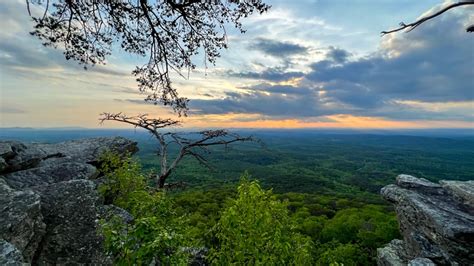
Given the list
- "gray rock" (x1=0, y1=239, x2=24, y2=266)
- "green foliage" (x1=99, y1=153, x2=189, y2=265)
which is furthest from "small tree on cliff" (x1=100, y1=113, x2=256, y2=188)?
"gray rock" (x1=0, y1=239, x2=24, y2=266)

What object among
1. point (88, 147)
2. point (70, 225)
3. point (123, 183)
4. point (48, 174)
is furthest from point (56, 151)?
point (70, 225)

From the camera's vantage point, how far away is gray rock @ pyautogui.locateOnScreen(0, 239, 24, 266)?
25.1ft

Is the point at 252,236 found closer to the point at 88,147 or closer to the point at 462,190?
the point at 88,147

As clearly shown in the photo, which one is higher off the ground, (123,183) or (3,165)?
(3,165)

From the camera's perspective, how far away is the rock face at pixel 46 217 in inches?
374

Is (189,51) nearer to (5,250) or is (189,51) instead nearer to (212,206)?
(5,250)

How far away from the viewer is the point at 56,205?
11.5 m

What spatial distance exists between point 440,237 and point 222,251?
14.0m

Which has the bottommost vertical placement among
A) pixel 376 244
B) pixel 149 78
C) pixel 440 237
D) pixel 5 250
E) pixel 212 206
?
pixel 212 206

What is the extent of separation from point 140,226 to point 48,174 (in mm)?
9777

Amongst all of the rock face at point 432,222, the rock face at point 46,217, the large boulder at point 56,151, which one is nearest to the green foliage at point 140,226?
the rock face at point 46,217

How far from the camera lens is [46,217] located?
36.5ft

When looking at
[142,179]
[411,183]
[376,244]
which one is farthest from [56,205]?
[376,244]

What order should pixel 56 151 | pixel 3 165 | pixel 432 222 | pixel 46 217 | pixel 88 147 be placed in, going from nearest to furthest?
pixel 46 217 < pixel 3 165 < pixel 56 151 < pixel 432 222 < pixel 88 147
